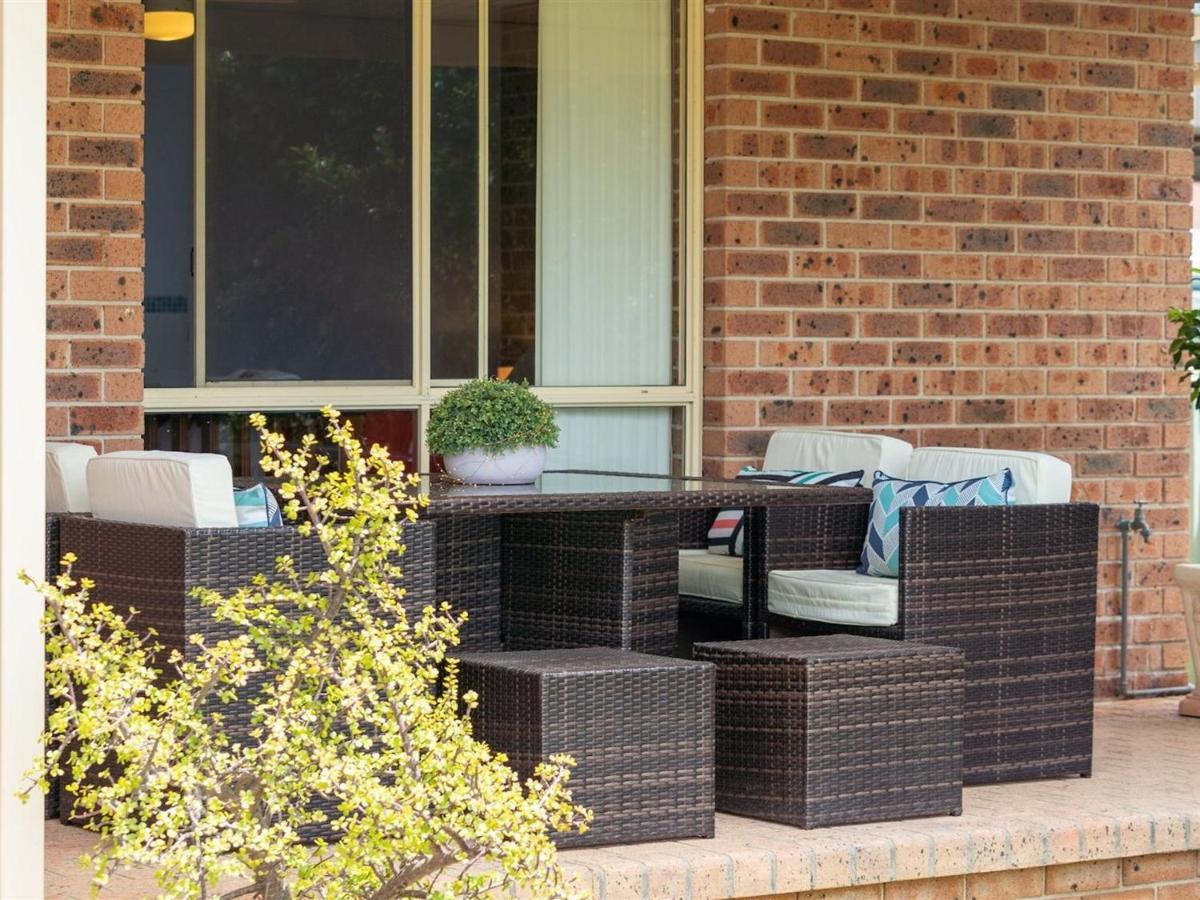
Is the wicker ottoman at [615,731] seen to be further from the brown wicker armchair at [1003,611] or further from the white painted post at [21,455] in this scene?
the white painted post at [21,455]

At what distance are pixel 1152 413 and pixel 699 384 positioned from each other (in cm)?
172

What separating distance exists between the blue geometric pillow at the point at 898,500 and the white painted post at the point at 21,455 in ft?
7.83

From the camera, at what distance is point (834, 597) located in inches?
196

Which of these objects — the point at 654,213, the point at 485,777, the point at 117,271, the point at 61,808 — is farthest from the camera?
the point at 654,213

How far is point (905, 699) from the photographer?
4.55m

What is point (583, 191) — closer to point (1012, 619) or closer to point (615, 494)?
point (615, 494)

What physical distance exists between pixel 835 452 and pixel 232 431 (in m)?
1.80

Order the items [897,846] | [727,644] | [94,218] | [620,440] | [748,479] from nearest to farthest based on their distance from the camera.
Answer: [897,846], [727,644], [94,218], [748,479], [620,440]

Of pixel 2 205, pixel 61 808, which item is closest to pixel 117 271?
pixel 61 808

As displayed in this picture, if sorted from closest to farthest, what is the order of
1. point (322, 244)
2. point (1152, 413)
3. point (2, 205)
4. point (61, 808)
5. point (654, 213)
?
point (2, 205) → point (61, 808) → point (322, 244) → point (654, 213) → point (1152, 413)

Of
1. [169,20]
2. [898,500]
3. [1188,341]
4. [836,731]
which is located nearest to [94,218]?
[169,20]

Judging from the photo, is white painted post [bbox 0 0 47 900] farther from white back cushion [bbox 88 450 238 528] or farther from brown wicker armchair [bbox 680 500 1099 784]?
brown wicker armchair [bbox 680 500 1099 784]

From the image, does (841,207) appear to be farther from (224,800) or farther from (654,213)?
(224,800)

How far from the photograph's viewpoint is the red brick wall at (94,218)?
17.6 feet
